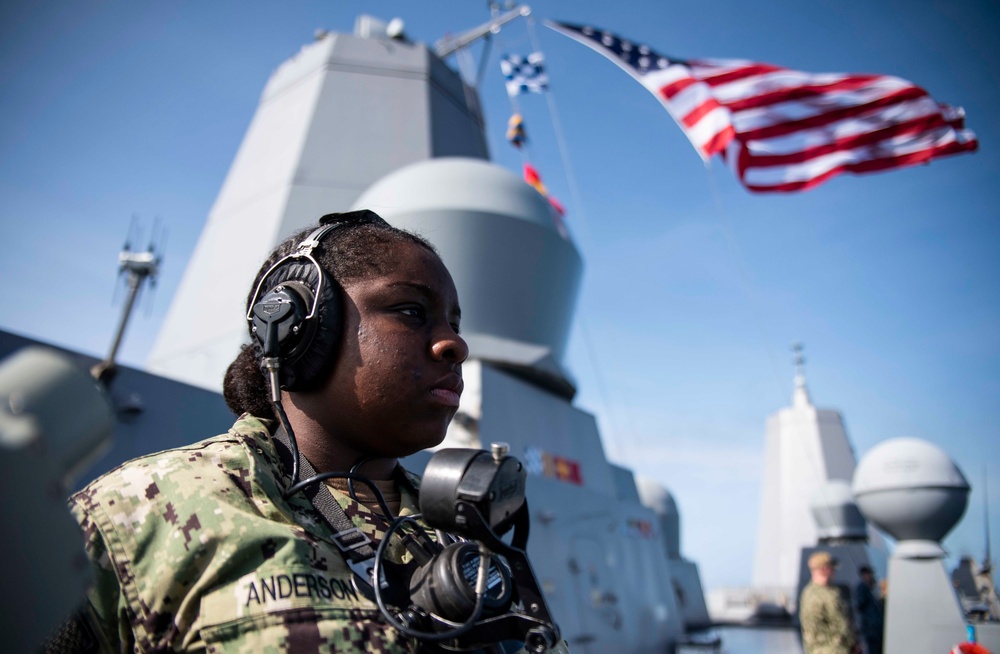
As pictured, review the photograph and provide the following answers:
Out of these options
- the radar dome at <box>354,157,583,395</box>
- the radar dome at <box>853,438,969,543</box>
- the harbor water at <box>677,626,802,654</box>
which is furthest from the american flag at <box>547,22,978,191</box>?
the harbor water at <box>677,626,802,654</box>

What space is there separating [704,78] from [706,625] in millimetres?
7499

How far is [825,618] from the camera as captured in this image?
4.13 metres

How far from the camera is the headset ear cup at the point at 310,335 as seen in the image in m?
1.06

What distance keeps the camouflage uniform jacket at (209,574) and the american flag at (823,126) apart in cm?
587

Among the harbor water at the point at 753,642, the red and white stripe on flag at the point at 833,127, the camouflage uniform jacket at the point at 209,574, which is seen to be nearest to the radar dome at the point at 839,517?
the harbor water at the point at 753,642

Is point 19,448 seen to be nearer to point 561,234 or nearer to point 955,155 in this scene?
point 561,234

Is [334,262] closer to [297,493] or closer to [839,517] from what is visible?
[297,493]

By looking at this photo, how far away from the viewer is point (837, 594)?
4234 mm

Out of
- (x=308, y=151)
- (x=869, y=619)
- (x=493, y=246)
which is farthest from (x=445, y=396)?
(x=308, y=151)

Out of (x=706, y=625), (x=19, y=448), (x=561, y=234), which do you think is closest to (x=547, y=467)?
(x=561, y=234)

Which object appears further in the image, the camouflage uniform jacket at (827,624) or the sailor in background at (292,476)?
the camouflage uniform jacket at (827,624)

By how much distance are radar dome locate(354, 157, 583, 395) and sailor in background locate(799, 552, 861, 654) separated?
7.98 feet

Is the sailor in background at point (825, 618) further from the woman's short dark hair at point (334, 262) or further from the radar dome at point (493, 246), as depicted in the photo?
the woman's short dark hair at point (334, 262)

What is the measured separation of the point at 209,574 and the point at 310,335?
0.42 metres
